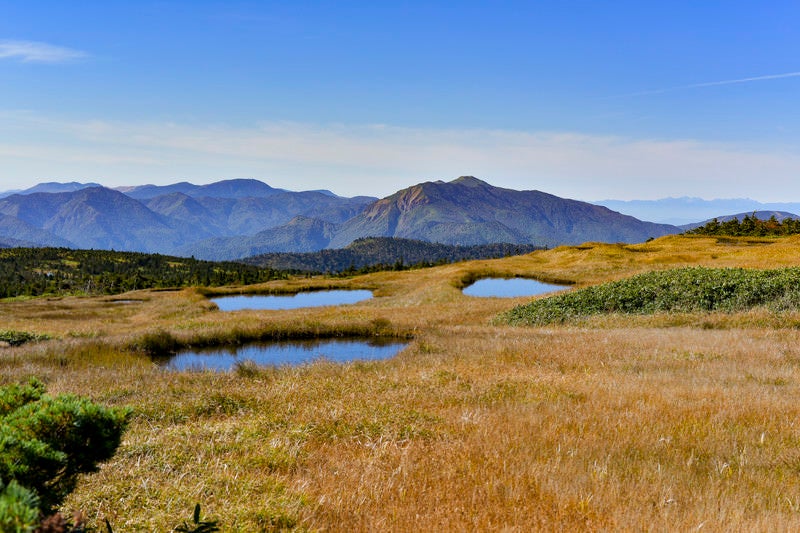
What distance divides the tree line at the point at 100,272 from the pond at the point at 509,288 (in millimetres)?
69662

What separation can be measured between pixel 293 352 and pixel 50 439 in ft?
73.1

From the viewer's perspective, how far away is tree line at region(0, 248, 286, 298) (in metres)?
114

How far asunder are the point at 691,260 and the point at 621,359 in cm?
4740

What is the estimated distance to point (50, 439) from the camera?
3971 millimetres

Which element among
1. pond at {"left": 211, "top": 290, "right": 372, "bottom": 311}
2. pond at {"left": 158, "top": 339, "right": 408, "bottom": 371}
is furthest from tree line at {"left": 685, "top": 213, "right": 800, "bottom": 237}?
pond at {"left": 158, "top": 339, "right": 408, "bottom": 371}

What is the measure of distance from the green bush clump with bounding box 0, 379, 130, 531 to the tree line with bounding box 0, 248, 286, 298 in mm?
110643

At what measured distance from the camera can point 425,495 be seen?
6.00 m

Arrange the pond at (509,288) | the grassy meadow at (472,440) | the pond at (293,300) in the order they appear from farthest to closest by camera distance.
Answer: the pond at (293,300) → the pond at (509,288) → the grassy meadow at (472,440)

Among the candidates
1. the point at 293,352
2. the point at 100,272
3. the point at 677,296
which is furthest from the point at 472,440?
the point at 100,272

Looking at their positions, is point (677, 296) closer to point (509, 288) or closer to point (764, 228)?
point (509, 288)

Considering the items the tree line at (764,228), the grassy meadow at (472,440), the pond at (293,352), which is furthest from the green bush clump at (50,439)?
the tree line at (764,228)

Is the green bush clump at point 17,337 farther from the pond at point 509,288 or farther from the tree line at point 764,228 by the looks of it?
the tree line at point 764,228

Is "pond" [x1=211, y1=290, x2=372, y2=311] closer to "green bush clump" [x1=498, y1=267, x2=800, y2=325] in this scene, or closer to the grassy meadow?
"green bush clump" [x1=498, y1=267, x2=800, y2=325]

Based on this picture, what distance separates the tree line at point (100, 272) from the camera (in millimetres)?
114206
